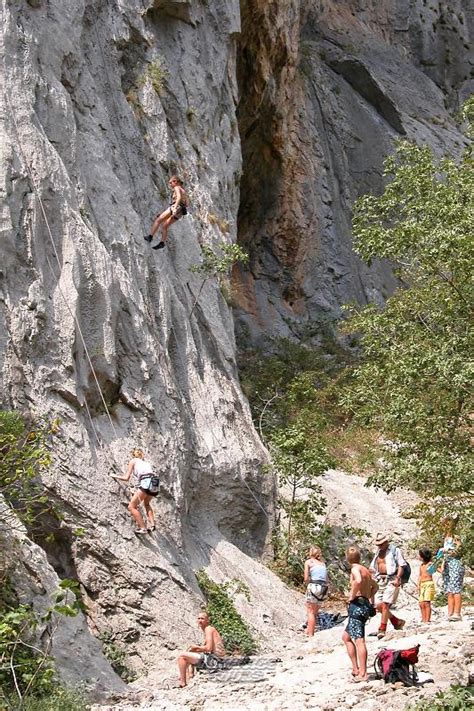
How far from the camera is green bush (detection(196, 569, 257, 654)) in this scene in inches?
523

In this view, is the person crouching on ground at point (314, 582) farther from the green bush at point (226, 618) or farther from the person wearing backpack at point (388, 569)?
the green bush at point (226, 618)

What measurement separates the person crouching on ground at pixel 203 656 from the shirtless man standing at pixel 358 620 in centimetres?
193

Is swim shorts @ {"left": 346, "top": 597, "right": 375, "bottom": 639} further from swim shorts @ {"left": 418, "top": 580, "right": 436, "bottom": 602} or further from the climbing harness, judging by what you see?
the climbing harness

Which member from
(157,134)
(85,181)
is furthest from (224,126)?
(85,181)

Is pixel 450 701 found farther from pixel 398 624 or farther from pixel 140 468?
pixel 140 468

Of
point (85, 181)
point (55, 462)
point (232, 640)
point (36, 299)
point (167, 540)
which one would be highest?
point (85, 181)

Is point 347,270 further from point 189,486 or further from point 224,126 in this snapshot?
point 189,486

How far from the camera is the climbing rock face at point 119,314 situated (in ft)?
41.1

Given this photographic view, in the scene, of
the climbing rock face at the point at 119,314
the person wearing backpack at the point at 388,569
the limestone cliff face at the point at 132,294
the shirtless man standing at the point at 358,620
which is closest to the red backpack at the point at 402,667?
the shirtless man standing at the point at 358,620

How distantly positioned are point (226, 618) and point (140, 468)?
244 centimetres

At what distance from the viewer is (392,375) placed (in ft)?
39.9

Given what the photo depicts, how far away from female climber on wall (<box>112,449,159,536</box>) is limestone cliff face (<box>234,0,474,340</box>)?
53.8 ft

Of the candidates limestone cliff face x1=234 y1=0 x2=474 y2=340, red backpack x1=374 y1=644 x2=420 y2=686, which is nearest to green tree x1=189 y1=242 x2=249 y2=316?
red backpack x1=374 y1=644 x2=420 y2=686

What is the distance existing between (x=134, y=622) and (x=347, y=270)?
2249 centimetres
